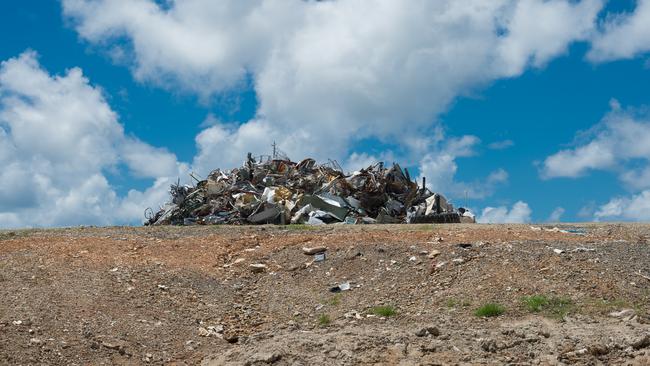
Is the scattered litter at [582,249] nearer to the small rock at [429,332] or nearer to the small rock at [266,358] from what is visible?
the small rock at [429,332]

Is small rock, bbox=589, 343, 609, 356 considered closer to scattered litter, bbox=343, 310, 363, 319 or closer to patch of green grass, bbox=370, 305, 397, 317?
patch of green grass, bbox=370, 305, 397, 317

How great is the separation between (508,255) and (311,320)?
3.85 meters

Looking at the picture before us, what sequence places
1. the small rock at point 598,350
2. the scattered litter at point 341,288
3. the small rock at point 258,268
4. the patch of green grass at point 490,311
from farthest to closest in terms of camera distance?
the small rock at point 258,268 → the scattered litter at point 341,288 → the patch of green grass at point 490,311 → the small rock at point 598,350

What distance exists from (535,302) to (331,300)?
132 inches

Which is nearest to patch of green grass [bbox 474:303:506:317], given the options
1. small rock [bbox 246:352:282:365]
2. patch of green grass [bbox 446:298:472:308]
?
patch of green grass [bbox 446:298:472:308]

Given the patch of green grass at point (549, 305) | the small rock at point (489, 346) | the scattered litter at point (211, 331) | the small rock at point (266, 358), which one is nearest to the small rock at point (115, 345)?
the scattered litter at point (211, 331)

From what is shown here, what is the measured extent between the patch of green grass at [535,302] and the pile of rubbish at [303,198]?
11.7 meters

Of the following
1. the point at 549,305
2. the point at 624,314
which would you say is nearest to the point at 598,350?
the point at 624,314

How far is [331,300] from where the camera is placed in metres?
13.4

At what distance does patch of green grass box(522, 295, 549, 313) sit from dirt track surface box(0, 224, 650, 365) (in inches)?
2.6

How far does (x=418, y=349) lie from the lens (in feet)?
35.4

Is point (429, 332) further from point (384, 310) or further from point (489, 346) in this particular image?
point (384, 310)

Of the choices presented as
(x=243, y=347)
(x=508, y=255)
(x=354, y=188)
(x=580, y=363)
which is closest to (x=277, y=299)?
(x=243, y=347)

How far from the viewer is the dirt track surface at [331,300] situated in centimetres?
1091
